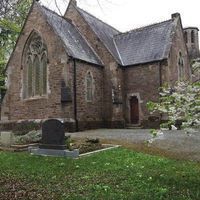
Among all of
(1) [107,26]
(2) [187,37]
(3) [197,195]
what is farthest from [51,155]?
(2) [187,37]

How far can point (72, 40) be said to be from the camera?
89.6ft

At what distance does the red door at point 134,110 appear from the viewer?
2809 cm

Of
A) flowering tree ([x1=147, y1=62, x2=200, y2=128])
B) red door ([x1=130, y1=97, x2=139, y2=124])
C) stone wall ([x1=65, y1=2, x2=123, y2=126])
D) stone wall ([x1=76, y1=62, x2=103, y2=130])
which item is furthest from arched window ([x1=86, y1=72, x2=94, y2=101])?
flowering tree ([x1=147, y1=62, x2=200, y2=128])

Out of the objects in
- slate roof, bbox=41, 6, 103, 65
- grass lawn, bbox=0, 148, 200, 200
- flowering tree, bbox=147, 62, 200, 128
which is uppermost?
slate roof, bbox=41, 6, 103, 65

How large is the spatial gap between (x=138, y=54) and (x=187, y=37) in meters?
19.1

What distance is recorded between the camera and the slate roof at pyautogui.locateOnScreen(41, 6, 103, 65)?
2520cm

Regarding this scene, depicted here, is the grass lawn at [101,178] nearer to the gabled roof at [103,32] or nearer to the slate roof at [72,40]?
the slate roof at [72,40]

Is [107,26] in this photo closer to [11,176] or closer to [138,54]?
[138,54]

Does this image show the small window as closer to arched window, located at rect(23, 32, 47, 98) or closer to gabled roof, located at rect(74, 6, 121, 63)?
→ gabled roof, located at rect(74, 6, 121, 63)

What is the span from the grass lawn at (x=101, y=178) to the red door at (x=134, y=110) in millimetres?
15751

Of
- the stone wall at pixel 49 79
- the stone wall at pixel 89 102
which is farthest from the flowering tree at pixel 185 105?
the stone wall at pixel 89 102

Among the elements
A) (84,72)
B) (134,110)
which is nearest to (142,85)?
(134,110)

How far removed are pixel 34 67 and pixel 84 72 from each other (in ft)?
14.9

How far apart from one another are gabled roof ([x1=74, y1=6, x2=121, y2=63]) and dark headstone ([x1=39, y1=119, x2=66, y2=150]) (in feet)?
52.5
